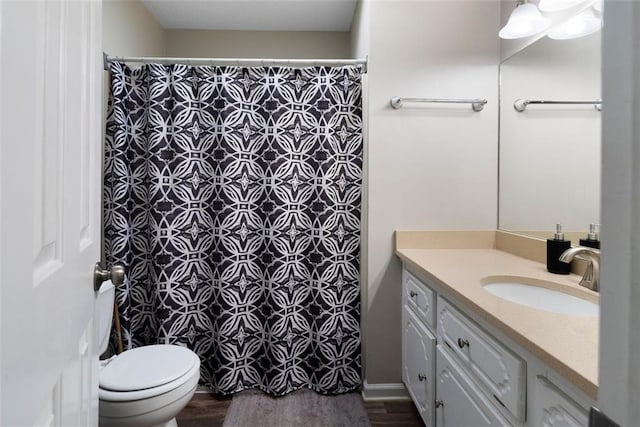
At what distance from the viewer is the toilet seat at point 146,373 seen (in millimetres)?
1372

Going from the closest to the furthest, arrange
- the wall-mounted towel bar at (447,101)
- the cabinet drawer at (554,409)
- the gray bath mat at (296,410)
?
Answer: the cabinet drawer at (554,409) < the gray bath mat at (296,410) < the wall-mounted towel bar at (447,101)

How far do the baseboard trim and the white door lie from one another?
154 centimetres

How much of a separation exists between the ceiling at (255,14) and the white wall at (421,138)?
2.04ft

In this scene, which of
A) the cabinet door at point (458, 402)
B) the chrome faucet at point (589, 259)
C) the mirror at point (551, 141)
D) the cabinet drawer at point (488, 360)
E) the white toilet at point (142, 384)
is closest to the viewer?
the cabinet drawer at point (488, 360)

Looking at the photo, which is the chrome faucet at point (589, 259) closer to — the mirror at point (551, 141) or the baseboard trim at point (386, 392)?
the mirror at point (551, 141)

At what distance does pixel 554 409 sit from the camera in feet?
2.59

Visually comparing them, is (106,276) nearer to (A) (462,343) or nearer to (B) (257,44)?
(A) (462,343)

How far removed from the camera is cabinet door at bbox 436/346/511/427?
1.06 metres

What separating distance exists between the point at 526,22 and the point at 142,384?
2.23 metres

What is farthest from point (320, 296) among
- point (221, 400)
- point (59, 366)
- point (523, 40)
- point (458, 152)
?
→ point (523, 40)

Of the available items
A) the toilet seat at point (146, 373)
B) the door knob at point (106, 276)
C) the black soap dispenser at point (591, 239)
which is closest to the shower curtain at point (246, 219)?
the toilet seat at point (146, 373)

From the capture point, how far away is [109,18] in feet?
6.50

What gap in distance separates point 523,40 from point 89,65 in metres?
1.98

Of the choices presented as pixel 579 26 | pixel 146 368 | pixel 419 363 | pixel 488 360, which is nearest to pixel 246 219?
pixel 146 368
